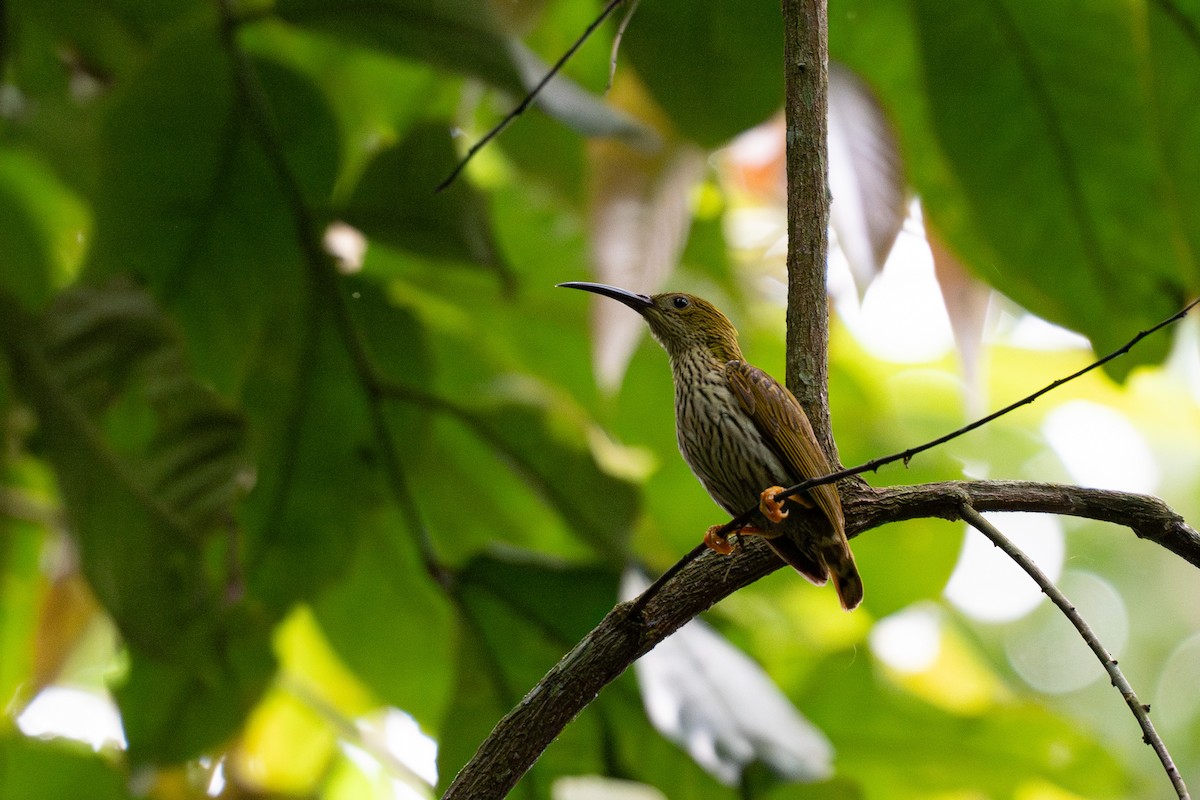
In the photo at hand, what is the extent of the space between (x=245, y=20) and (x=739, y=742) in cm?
210

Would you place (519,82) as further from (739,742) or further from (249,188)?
(739,742)

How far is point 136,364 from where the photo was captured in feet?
9.67

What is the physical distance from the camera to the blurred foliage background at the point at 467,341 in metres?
2.71

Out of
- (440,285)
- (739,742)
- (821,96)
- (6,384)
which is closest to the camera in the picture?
(821,96)

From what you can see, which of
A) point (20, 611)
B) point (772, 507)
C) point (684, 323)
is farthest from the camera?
point (20, 611)

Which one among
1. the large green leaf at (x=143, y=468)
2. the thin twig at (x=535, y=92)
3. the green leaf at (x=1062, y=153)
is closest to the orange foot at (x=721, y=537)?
the thin twig at (x=535, y=92)

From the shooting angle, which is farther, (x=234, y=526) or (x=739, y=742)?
(x=234, y=526)

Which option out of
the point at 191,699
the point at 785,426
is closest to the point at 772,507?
the point at 785,426

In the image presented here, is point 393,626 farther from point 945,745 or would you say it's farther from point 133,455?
point 945,745

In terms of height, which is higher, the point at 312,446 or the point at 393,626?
the point at 312,446

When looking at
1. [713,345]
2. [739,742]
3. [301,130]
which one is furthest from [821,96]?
[301,130]

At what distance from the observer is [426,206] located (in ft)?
9.72

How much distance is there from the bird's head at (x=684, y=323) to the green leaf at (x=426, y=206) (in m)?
0.39

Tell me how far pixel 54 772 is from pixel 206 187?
166 cm
